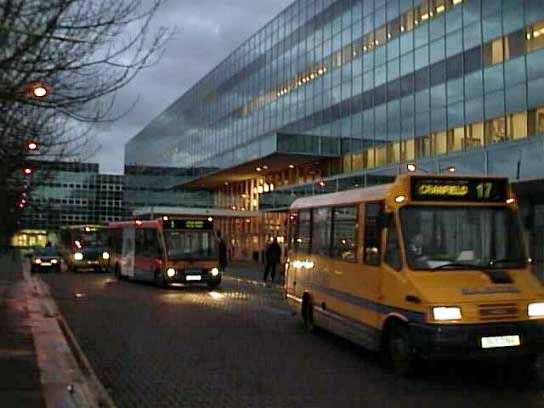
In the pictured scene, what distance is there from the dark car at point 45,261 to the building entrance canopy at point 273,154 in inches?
685

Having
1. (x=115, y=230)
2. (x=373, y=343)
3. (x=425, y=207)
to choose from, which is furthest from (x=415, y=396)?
(x=115, y=230)

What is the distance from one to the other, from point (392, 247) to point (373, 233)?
692 mm

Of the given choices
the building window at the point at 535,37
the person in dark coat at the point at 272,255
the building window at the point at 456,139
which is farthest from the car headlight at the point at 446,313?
the building window at the point at 456,139

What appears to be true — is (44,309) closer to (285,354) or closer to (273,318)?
(273,318)

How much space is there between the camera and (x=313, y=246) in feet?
49.6

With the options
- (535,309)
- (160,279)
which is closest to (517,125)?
(160,279)

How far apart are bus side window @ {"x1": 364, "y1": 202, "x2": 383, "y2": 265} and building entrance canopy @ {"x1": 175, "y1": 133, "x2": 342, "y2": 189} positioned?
1625 inches

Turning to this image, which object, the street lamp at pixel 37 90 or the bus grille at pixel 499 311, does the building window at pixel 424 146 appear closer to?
the bus grille at pixel 499 311

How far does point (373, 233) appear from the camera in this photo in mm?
11875

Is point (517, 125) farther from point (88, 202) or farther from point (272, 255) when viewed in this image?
point (88, 202)

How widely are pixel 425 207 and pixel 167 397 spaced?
4.56 m

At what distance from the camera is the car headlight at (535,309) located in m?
10.3

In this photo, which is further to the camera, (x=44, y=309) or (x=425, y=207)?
(x=44, y=309)

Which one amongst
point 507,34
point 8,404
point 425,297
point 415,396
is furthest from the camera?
point 507,34
